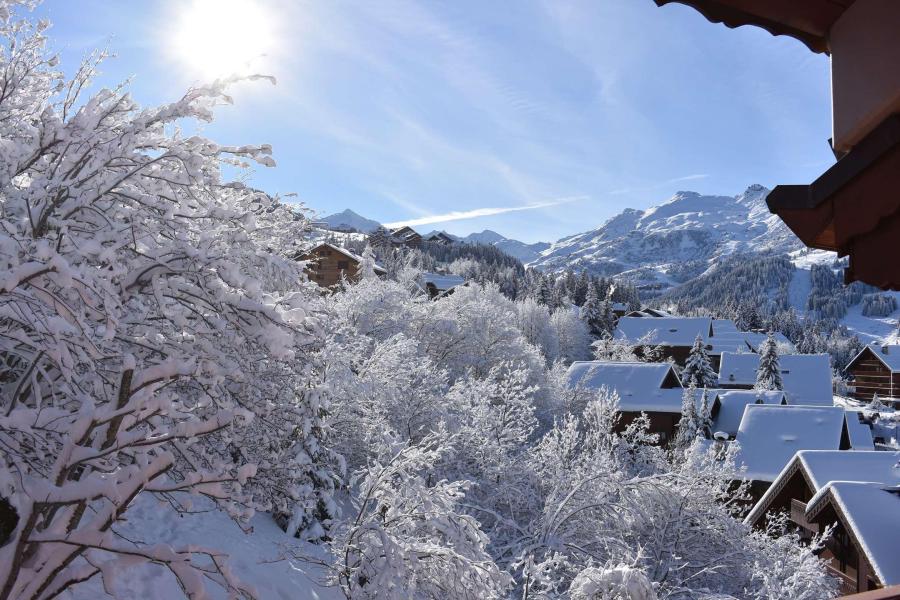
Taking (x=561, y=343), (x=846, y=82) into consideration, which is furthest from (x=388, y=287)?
(x=561, y=343)

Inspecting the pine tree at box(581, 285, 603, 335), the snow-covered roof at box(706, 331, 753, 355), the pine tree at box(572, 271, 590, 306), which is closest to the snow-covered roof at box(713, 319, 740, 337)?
the snow-covered roof at box(706, 331, 753, 355)

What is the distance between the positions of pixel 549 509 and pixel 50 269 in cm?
1020

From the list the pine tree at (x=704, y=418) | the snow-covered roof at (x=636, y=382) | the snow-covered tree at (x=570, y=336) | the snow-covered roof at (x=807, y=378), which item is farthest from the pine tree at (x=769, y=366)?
the pine tree at (x=704, y=418)

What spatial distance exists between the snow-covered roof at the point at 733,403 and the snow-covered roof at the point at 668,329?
29.5 metres

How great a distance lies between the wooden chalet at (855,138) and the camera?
140 cm

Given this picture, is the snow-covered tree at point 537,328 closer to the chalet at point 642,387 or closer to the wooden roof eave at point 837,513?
the chalet at point 642,387

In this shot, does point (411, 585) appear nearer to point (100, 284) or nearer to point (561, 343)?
point (100, 284)

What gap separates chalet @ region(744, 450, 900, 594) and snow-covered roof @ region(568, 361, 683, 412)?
12233 millimetres

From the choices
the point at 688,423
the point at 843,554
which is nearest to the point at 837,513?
the point at 843,554

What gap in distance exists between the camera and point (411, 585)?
21.6 feet

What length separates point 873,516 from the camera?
41.9 ft

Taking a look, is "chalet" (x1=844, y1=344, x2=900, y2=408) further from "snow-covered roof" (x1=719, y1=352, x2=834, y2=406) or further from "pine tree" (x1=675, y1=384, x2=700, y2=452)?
"pine tree" (x1=675, y1=384, x2=700, y2=452)

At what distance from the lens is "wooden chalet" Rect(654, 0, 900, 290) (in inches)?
54.9

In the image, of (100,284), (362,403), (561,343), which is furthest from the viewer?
(561,343)
